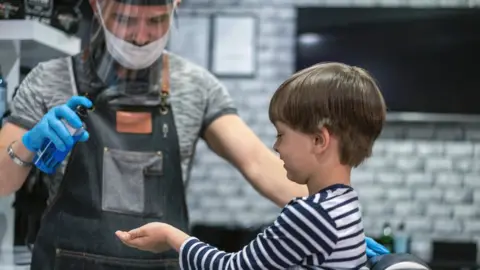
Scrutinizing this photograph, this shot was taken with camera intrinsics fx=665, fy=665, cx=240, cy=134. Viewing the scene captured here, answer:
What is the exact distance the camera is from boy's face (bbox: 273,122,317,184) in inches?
36.9

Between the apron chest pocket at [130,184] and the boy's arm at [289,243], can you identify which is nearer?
the boy's arm at [289,243]

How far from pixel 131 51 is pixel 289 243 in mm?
601

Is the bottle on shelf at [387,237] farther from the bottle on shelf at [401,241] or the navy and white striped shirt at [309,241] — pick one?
the navy and white striped shirt at [309,241]

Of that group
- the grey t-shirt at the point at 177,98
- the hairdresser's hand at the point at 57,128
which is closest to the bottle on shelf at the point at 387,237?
the grey t-shirt at the point at 177,98

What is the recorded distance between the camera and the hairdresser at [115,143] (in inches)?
49.0

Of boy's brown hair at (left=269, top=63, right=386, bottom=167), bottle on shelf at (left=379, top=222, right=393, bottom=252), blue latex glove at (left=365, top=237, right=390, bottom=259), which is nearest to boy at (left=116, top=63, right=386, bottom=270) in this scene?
boy's brown hair at (left=269, top=63, right=386, bottom=167)

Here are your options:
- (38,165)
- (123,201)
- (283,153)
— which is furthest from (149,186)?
(283,153)

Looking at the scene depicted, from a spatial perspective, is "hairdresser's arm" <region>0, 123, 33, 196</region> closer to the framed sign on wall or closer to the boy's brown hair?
the boy's brown hair

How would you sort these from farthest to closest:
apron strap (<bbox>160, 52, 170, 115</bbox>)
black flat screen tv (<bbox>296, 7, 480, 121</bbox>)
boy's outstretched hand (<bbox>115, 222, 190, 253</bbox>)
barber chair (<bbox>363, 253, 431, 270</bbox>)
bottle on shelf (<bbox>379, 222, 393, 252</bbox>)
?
black flat screen tv (<bbox>296, 7, 480, 121</bbox>)
bottle on shelf (<bbox>379, 222, 393, 252</bbox>)
apron strap (<bbox>160, 52, 170, 115</bbox>)
boy's outstretched hand (<bbox>115, 222, 190, 253</bbox>)
barber chair (<bbox>363, 253, 431, 270</bbox>)

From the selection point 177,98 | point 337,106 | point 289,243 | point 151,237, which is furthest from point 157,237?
point 177,98

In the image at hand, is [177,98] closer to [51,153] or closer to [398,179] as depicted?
[51,153]

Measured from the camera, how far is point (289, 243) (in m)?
0.88

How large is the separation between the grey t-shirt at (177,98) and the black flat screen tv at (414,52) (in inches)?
83.8

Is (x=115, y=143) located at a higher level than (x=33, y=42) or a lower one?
lower
